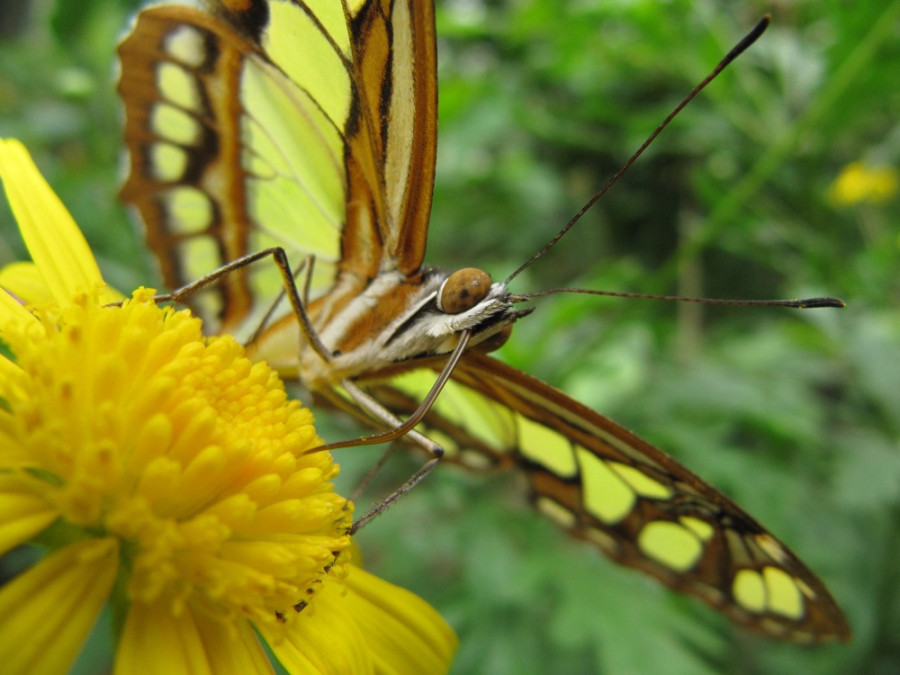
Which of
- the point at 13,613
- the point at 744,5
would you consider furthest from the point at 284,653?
the point at 744,5

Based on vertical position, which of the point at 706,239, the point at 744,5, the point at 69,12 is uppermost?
the point at 744,5

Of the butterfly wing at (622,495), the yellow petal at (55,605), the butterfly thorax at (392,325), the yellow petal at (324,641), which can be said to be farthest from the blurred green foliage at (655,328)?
the yellow petal at (55,605)

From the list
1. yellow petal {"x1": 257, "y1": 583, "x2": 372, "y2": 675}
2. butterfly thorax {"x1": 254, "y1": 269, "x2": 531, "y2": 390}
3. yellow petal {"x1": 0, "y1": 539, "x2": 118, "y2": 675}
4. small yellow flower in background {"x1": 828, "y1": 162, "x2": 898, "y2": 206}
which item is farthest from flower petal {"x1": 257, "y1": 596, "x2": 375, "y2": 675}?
small yellow flower in background {"x1": 828, "y1": 162, "x2": 898, "y2": 206}

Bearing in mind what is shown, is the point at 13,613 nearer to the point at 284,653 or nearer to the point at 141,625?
the point at 141,625

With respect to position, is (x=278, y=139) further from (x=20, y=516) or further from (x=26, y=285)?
(x=20, y=516)

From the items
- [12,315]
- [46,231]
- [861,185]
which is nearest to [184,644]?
[12,315]
